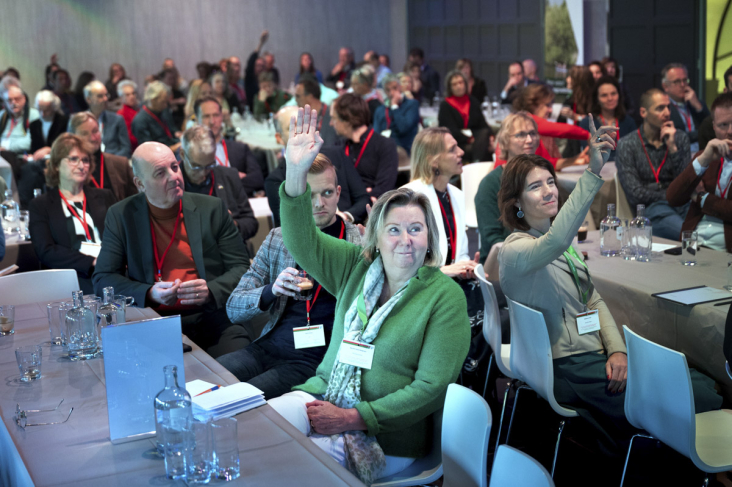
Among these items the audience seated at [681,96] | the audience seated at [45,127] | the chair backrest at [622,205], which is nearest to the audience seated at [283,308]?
the chair backrest at [622,205]

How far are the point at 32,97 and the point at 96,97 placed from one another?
7957 mm

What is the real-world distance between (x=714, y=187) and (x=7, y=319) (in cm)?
398

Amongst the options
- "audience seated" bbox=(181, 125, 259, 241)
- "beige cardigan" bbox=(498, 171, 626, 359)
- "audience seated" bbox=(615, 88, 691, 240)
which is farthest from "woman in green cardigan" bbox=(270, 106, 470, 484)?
"audience seated" bbox=(615, 88, 691, 240)

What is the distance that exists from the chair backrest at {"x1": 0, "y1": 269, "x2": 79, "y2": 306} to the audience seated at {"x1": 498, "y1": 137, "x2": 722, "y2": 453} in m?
2.26

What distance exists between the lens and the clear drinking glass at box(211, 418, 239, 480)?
1729mm

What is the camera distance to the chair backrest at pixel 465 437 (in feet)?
6.23

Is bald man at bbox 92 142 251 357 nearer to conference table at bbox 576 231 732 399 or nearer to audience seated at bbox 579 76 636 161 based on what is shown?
conference table at bbox 576 231 732 399

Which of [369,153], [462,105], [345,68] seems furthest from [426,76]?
[369,153]

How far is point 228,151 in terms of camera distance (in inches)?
243

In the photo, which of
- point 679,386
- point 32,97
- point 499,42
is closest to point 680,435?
point 679,386

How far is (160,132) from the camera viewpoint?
24.7ft

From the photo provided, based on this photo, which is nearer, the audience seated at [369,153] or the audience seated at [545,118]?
the audience seated at [369,153]

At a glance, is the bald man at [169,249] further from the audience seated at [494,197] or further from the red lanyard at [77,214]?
the audience seated at [494,197]

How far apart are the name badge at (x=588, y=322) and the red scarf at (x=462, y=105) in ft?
17.4
